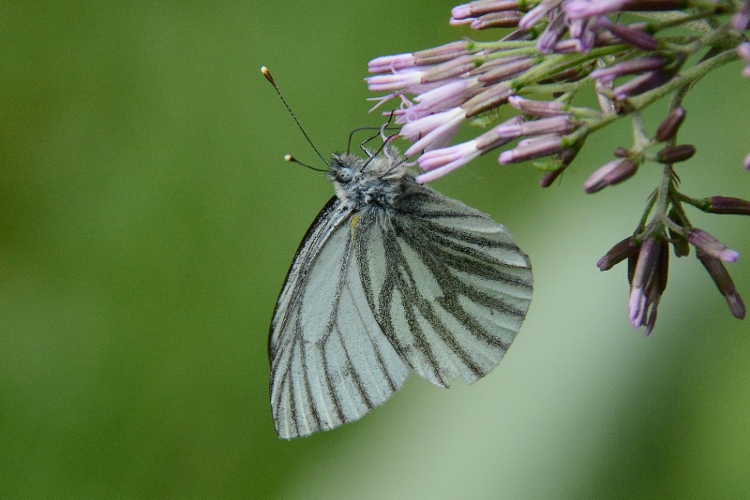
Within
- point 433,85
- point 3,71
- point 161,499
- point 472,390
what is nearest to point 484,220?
point 433,85

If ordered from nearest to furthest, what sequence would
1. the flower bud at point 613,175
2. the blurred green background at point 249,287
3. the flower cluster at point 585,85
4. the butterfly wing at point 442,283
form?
the flower cluster at point 585,85 < the flower bud at point 613,175 < the butterfly wing at point 442,283 < the blurred green background at point 249,287

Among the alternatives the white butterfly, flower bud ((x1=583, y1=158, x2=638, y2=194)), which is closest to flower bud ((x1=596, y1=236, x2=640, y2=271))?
flower bud ((x1=583, y1=158, x2=638, y2=194))

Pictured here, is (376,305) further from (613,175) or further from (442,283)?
(613,175)

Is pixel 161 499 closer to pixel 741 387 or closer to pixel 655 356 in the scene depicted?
pixel 655 356

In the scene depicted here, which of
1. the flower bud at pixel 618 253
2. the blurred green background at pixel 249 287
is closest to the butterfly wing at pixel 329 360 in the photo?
the flower bud at pixel 618 253

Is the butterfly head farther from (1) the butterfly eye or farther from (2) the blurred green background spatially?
(2) the blurred green background

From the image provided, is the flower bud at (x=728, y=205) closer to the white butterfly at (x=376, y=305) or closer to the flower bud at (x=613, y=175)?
the flower bud at (x=613, y=175)

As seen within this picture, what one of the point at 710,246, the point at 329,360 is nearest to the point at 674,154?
the point at 710,246
